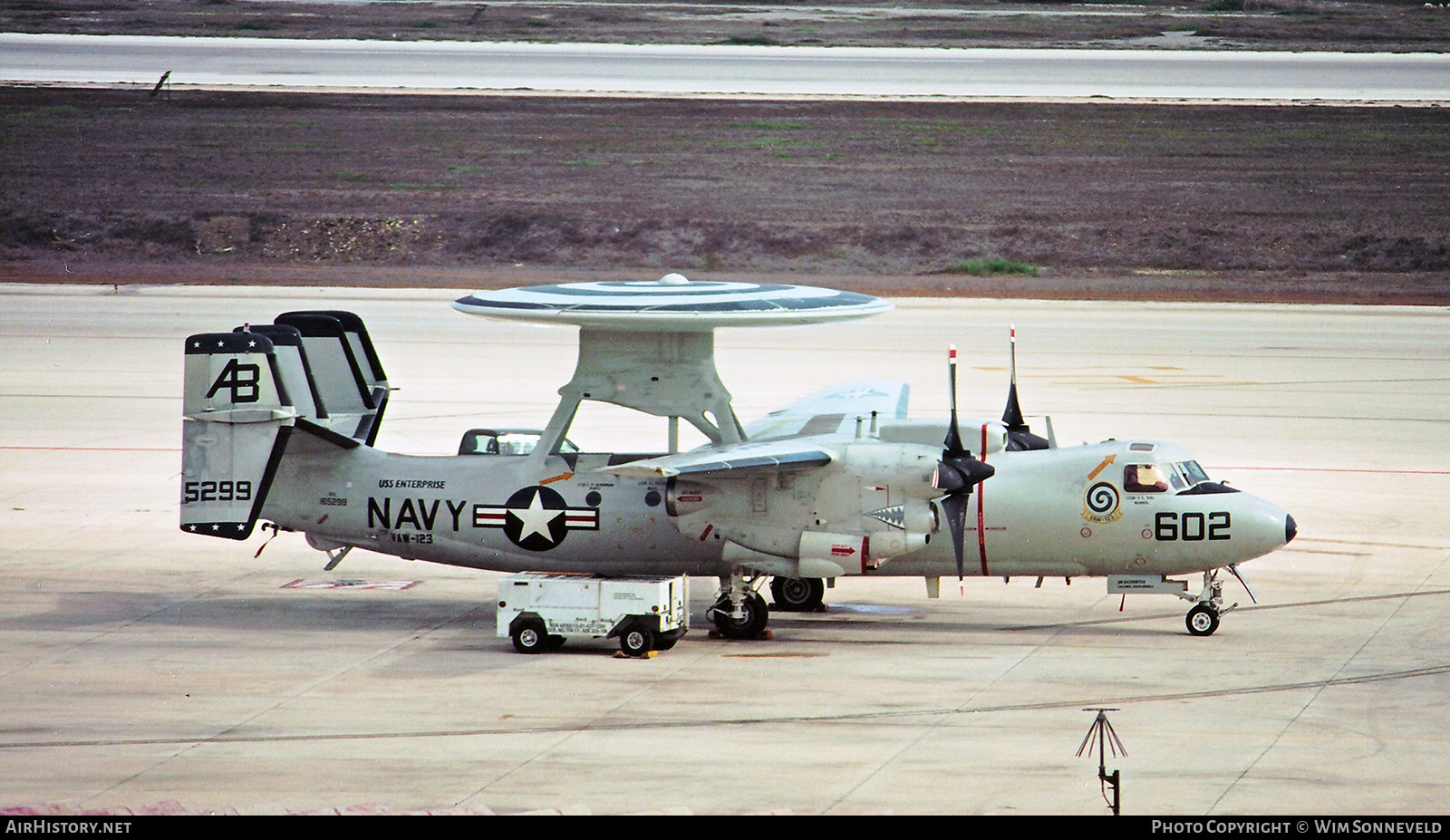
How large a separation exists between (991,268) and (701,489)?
45.0 meters

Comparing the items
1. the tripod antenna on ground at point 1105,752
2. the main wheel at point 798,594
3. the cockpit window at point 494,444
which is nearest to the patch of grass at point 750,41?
the cockpit window at point 494,444

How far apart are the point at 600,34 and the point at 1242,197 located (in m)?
52.3

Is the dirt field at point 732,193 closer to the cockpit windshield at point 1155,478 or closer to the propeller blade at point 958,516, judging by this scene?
the cockpit windshield at point 1155,478

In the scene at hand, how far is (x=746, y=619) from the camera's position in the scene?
22.4 meters

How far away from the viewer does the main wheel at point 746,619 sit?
2244 cm

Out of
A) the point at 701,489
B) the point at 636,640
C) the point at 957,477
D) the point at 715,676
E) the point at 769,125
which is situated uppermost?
the point at 769,125

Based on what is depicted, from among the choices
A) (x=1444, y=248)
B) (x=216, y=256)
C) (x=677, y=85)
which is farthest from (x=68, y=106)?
(x=1444, y=248)

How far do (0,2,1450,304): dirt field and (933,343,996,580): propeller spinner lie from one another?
4161 centimetres

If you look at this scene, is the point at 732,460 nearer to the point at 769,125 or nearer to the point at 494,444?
the point at 494,444

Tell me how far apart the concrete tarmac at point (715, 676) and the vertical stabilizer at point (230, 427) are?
192cm

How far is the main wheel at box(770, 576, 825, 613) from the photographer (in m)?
24.2

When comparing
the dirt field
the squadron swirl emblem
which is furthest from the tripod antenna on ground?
the dirt field

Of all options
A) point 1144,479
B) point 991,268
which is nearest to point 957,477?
point 1144,479

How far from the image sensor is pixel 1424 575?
25625mm
